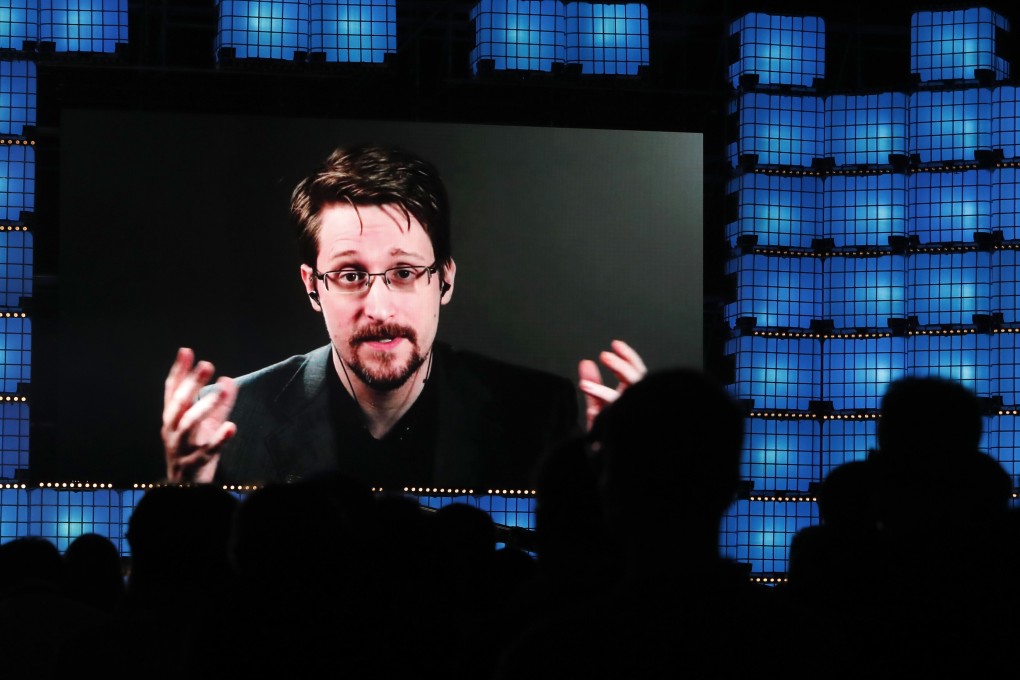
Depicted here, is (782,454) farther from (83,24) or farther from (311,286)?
(83,24)

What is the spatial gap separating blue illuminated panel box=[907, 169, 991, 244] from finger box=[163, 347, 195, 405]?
5.75 metres

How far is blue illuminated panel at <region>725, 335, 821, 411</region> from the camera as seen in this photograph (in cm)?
1130

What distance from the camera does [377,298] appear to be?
10828 mm

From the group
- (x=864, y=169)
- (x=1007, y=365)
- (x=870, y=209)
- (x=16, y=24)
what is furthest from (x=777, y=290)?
(x=16, y=24)

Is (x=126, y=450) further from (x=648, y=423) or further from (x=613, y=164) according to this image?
(x=648, y=423)

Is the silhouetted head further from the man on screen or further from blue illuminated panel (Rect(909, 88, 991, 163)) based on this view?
blue illuminated panel (Rect(909, 88, 991, 163))

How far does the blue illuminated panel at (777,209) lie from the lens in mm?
11422

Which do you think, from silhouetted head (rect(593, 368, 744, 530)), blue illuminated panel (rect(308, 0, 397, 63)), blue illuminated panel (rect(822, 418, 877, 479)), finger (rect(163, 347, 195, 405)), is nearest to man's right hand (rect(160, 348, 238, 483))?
finger (rect(163, 347, 195, 405))

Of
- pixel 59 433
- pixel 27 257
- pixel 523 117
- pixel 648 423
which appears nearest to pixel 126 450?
pixel 59 433

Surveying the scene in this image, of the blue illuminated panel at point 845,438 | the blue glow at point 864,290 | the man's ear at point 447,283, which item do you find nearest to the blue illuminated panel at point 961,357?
the blue glow at point 864,290

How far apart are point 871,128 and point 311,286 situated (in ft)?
15.2

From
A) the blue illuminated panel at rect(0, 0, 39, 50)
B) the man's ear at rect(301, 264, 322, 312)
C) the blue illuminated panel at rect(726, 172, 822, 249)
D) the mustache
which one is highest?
the blue illuminated panel at rect(0, 0, 39, 50)

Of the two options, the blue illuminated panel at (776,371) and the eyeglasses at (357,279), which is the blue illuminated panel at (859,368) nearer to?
the blue illuminated panel at (776,371)

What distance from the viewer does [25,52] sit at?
35.1 ft
